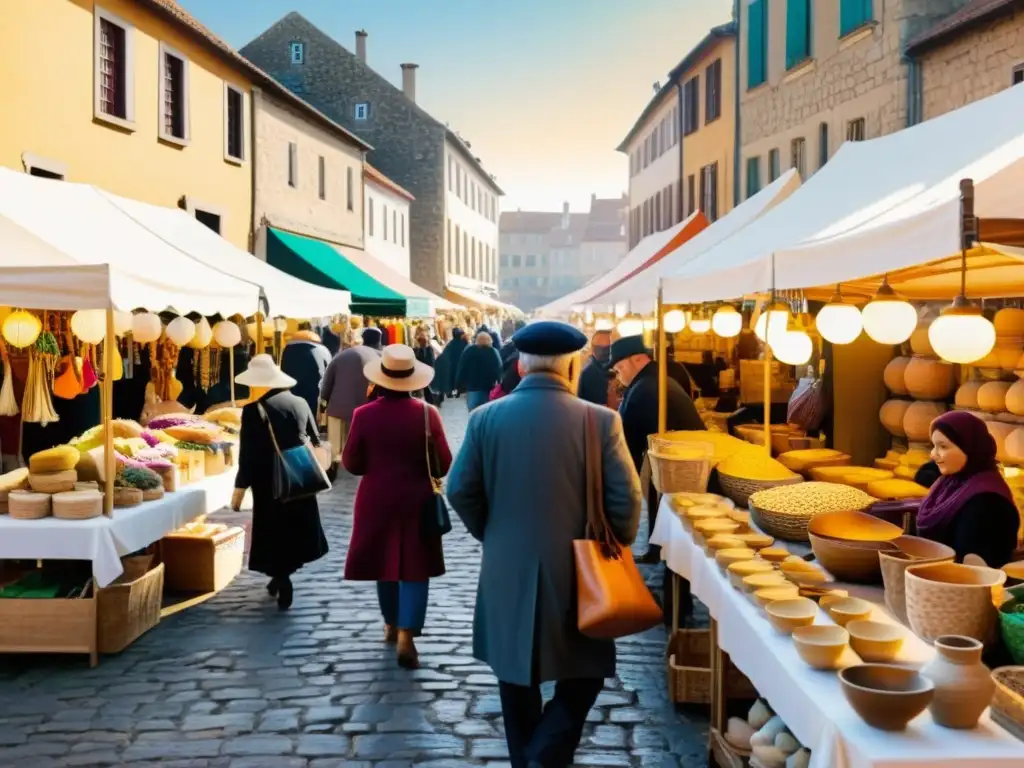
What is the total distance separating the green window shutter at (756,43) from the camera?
72.8 ft

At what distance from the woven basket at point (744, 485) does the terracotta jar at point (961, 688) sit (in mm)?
3088

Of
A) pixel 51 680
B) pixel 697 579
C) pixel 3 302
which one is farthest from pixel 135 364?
pixel 697 579

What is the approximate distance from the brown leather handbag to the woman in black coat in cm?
386

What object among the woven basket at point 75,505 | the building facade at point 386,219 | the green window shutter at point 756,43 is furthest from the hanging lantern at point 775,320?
the building facade at point 386,219

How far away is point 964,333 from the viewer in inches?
160

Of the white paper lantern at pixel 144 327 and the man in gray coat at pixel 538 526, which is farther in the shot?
the white paper lantern at pixel 144 327

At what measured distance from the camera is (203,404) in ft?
44.5

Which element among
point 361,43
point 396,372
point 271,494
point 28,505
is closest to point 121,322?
point 271,494

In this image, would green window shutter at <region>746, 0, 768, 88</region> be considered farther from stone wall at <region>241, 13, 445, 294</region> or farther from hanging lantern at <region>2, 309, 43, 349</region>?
stone wall at <region>241, 13, 445, 294</region>

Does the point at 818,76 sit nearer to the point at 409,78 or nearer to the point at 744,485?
the point at 744,485

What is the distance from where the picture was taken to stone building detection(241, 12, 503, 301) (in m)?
37.7

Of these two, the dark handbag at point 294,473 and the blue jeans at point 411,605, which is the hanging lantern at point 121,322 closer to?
the dark handbag at point 294,473

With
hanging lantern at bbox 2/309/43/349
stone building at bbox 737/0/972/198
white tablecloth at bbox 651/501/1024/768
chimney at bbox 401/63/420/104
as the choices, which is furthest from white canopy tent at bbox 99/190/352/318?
chimney at bbox 401/63/420/104

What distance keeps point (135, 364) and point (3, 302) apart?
554 centimetres
